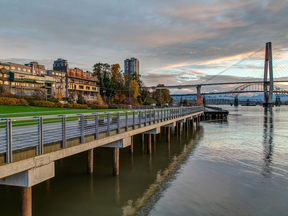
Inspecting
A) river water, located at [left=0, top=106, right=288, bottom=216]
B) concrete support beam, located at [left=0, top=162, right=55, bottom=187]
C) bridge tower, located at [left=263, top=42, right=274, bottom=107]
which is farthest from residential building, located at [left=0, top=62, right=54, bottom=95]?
bridge tower, located at [left=263, top=42, right=274, bottom=107]

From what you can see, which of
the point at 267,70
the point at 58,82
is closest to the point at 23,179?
the point at 58,82

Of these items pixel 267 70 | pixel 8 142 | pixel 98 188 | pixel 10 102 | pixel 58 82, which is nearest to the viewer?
pixel 8 142

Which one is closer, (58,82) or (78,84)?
(58,82)

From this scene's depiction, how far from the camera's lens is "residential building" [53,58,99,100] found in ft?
237

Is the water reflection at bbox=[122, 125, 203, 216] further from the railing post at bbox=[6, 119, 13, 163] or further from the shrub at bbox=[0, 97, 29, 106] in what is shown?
the shrub at bbox=[0, 97, 29, 106]

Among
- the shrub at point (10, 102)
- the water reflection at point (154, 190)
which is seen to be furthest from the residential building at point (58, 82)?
the water reflection at point (154, 190)

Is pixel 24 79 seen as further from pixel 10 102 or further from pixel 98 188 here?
pixel 98 188

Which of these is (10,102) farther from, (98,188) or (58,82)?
(58,82)

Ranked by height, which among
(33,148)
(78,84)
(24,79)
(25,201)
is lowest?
(25,201)

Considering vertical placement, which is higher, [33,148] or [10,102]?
[10,102]

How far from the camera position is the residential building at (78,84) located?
72.1 m

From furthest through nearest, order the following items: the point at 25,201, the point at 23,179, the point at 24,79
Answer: the point at 24,79, the point at 25,201, the point at 23,179

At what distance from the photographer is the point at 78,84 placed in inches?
2948

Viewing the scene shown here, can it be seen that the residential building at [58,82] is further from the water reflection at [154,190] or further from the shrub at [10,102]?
the water reflection at [154,190]
